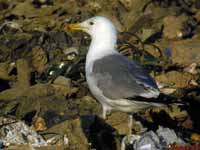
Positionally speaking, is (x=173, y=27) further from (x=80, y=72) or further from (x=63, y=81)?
(x=63, y=81)

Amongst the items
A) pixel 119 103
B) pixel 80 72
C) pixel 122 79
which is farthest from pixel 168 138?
pixel 80 72

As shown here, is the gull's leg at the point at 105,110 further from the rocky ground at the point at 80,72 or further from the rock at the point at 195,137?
the rock at the point at 195,137

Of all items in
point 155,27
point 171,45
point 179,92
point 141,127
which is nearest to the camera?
point 141,127

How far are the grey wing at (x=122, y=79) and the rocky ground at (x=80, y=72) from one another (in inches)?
7.1

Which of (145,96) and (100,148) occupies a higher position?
(145,96)

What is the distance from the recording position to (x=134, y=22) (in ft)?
35.8

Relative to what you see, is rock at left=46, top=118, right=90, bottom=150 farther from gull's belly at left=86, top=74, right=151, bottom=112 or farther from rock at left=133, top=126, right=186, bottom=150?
rock at left=133, top=126, right=186, bottom=150

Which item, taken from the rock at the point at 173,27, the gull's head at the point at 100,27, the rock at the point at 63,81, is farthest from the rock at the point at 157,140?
the rock at the point at 173,27

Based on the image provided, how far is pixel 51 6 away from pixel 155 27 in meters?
1.59

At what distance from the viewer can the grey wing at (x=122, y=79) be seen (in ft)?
22.0

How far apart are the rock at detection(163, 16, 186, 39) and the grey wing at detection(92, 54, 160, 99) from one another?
11.1 ft

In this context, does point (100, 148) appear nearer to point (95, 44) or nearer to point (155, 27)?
point (95, 44)

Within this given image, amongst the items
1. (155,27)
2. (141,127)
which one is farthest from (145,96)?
(155,27)

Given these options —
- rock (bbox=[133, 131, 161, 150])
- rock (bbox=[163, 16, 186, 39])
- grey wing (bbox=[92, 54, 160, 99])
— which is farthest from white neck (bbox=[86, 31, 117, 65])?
rock (bbox=[163, 16, 186, 39])
